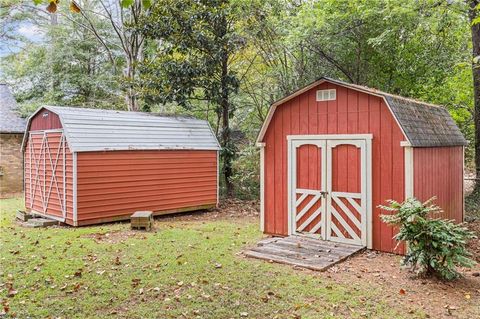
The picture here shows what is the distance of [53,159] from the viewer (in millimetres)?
10375

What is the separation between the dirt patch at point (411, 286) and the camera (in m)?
4.62

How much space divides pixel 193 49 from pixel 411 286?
35.5 ft

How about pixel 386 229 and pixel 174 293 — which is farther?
pixel 386 229

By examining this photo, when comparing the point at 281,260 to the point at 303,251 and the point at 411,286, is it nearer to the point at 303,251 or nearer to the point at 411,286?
the point at 303,251

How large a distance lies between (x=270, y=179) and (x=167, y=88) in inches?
265

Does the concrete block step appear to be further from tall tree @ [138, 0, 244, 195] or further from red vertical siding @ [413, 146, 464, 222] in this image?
red vertical siding @ [413, 146, 464, 222]

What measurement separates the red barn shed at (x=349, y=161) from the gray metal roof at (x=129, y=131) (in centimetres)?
Answer: 393

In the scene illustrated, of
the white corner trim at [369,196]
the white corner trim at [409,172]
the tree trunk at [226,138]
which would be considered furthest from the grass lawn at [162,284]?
the tree trunk at [226,138]

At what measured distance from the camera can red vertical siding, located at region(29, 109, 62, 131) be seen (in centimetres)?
1018

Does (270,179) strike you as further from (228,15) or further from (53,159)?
(228,15)

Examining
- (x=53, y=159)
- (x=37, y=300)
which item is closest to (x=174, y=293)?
(x=37, y=300)

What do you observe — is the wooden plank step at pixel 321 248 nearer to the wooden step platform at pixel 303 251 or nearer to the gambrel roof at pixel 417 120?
the wooden step platform at pixel 303 251

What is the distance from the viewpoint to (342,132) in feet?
24.4

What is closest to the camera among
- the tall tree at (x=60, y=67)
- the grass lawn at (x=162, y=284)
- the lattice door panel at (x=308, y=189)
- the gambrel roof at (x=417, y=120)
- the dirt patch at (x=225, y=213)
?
the grass lawn at (x=162, y=284)
